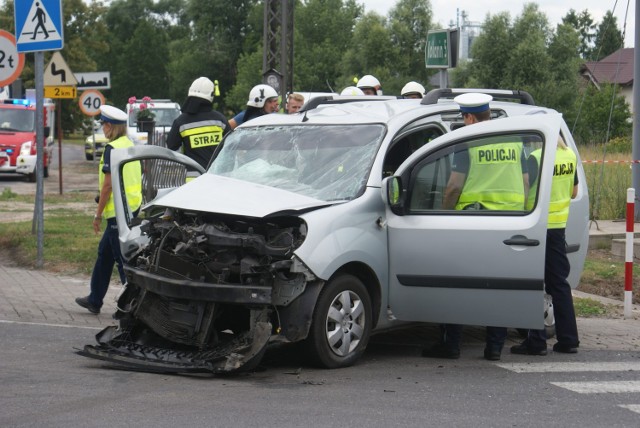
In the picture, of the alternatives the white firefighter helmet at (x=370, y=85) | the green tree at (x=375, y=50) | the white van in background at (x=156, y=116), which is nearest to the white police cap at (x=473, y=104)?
the white firefighter helmet at (x=370, y=85)

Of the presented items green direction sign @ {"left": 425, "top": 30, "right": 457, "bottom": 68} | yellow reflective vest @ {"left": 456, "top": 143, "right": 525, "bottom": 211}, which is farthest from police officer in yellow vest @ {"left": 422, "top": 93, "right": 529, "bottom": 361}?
green direction sign @ {"left": 425, "top": 30, "right": 457, "bottom": 68}

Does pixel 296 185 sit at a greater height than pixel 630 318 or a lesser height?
greater

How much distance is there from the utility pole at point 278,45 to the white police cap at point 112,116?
406 inches

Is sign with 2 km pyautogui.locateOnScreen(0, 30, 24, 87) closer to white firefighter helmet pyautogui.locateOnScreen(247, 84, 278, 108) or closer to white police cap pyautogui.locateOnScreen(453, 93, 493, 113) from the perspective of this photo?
white firefighter helmet pyautogui.locateOnScreen(247, 84, 278, 108)

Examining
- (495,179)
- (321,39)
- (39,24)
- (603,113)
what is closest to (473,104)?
(495,179)

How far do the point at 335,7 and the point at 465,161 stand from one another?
81.7 metres

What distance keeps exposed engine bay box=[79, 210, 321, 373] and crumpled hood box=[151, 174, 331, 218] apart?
11cm

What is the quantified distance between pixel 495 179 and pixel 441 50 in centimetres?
487

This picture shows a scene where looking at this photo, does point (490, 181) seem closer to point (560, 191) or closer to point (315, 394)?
point (560, 191)

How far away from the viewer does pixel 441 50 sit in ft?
42.3

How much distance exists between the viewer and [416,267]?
323 inches

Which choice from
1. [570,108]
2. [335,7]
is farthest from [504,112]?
[335,7]

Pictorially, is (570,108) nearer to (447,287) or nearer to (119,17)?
(447,287)

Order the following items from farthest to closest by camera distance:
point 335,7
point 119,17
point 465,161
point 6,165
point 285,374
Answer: point 119,17 → point 335,7 → point 6,165 → point 465,161 → point 285,374
